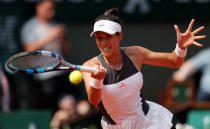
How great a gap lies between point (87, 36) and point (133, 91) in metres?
4.78

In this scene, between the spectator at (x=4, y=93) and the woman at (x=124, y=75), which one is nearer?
the woman at (x=124, y=75)

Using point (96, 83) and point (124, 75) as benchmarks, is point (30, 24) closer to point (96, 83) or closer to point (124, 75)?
point (124, 75)

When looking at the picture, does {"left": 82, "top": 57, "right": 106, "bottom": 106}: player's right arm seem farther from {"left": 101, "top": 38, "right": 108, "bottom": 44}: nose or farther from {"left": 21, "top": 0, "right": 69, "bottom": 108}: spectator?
{"left": 21, "top": 0, "right": 69, "bottom": 108}: spectator

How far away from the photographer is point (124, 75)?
188 inches

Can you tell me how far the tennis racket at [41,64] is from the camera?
4535 millimetres

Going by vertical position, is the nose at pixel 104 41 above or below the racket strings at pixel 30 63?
above

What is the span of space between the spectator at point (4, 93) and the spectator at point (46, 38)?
1.69 feet

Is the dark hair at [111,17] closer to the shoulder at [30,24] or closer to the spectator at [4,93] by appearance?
the shoulder at [30,24]

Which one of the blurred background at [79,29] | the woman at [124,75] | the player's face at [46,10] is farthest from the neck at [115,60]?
the player's face at [46,10]

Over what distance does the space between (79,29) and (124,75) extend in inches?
187

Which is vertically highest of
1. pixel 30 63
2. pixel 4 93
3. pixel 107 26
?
pixel 107 26

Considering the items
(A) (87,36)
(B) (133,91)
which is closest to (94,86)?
(B) (133,91)

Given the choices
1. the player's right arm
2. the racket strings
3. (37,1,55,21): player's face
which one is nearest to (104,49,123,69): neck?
the player's right arm

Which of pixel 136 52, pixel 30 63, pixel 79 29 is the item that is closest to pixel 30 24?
pixel 79 29
